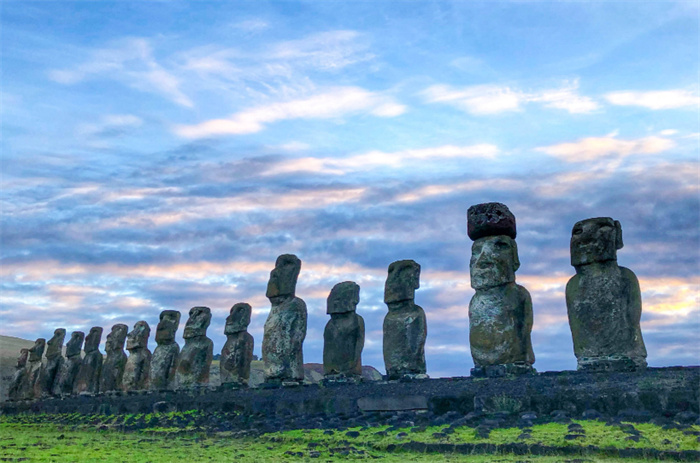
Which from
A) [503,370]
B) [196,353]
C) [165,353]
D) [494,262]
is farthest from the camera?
[165,353]

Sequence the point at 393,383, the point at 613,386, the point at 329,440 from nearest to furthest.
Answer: the point at 613,386
the point at 329,440
the point at 393,383

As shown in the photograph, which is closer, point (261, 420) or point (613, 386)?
point (613, 386)

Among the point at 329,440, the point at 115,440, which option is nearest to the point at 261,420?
the point at 115,440

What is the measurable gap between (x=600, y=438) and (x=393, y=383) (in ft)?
18.4

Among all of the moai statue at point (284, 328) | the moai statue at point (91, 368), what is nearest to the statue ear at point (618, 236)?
the moai statue at point (284, 328)

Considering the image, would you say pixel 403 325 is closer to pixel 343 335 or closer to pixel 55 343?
pixel 343 335

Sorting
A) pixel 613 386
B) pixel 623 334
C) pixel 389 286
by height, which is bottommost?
pixel 613 386

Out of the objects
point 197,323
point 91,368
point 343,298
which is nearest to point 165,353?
point 197,323

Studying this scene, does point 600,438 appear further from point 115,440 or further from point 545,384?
point 115,440

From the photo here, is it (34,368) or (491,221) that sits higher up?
(491,221)

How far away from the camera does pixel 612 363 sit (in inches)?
459

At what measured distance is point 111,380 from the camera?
25438mm

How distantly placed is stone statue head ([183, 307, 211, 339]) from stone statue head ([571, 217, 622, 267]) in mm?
11975

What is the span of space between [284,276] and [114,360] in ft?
33.9
